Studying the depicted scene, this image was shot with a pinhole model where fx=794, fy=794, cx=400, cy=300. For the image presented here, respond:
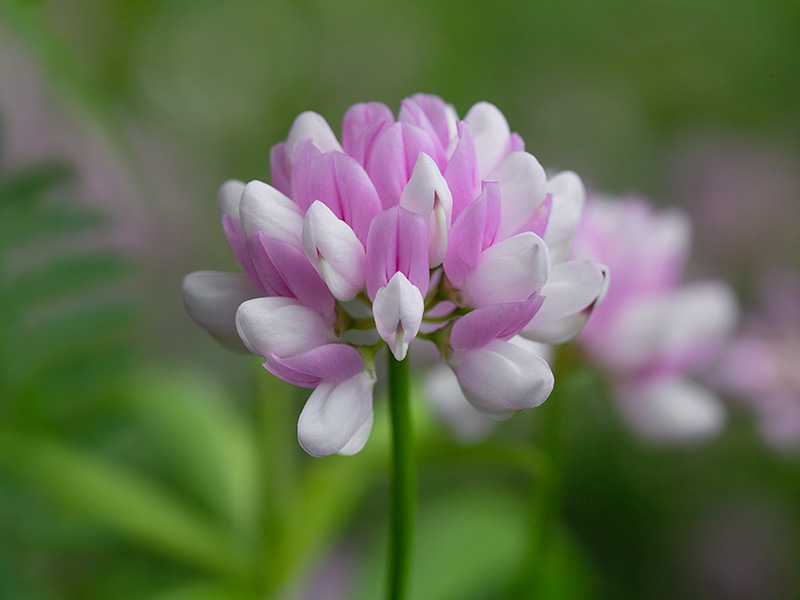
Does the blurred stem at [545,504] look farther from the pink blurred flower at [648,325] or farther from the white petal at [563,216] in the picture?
the white petal at [563,216]

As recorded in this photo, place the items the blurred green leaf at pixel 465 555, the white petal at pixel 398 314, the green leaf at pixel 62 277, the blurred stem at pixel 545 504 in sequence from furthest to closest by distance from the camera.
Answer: the blurred green leaf at pixel 465 555 < the green leaf at pixel 62 277 < the blurred stem at pixel 545 504 < the white petal at pixel 398 314

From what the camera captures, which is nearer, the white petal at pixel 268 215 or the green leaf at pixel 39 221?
the white petal at pixel 268 215

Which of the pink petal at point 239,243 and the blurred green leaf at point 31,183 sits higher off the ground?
the blurred green leaf at point 31,183

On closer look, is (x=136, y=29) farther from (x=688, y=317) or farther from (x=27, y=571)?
(x=688, y=317)

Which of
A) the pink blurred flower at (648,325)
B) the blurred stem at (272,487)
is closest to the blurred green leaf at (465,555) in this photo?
the blurred stem at (272,487)

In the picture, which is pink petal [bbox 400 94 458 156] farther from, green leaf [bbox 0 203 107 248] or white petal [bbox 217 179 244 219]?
green leaf [bbox 0 203 107 248]

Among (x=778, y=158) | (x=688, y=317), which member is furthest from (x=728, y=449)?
(x=778, y=158)

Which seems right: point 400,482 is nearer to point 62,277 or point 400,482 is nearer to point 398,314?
point 398,314
